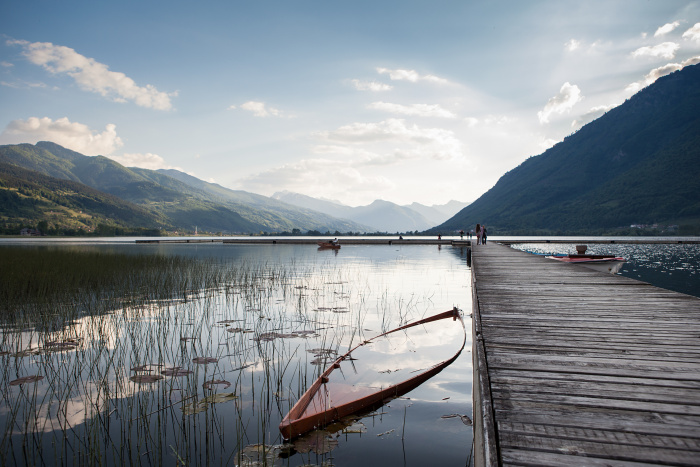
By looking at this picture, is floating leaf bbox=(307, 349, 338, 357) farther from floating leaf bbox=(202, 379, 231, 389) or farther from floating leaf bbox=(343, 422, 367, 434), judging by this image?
floating leaf bbox=(343, 422, 367, 434)

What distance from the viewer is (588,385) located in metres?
3.40

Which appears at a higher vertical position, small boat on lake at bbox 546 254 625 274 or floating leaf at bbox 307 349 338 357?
small boat on lake at bbox 546 254 625 274

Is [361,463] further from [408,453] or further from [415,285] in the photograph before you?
[415,285]

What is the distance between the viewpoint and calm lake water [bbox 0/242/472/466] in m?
4.68

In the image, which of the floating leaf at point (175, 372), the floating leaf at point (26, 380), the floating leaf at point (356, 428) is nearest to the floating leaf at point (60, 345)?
the floating leaf at point (26, 380)

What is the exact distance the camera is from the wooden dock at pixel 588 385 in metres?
2.41

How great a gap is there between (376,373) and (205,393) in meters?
2.98

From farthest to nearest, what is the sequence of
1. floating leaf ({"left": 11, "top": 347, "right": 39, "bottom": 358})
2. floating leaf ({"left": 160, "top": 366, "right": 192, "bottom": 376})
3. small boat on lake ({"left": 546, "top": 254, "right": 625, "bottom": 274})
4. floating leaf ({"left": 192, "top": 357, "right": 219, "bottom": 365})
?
small boat on lake ({"left": 546, "top": 254, "right": 625, "bottom": 274})
floating leaf ({"left": 11, "top": 347, "right": 39, "bottom": 358})
floating leaf ({"left": 192, "top": 357, "right": 219, "bottom": 365})
floating leaf ({"left": 160, "top": 366, "right": 192, "bottom": 376})

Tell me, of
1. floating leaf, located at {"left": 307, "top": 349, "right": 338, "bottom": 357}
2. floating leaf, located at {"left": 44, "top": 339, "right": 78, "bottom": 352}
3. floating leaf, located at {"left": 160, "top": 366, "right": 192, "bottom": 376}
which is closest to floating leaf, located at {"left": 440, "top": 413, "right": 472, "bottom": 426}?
floating leaf, located at {"left": 307, "top": 349, "right": 338, "bottom": 357}

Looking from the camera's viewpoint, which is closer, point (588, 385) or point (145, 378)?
point (588, 385)

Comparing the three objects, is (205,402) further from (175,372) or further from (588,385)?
(588,385)

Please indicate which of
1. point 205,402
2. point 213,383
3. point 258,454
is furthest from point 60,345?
point 258,454

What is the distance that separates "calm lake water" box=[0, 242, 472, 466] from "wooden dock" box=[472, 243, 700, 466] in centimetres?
138

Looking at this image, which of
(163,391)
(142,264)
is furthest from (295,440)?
(142,264)
